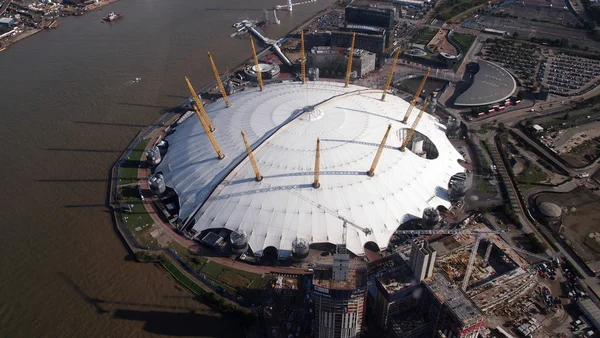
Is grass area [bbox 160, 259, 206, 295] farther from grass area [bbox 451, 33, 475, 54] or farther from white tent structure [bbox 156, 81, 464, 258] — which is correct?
grass area [bbox 451, 33, 475, 54]

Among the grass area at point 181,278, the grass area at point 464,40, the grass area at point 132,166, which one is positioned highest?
the grass area at point 464,40

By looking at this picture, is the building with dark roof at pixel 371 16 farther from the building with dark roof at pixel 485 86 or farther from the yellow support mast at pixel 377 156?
the yellow support mast at pixel 377 156

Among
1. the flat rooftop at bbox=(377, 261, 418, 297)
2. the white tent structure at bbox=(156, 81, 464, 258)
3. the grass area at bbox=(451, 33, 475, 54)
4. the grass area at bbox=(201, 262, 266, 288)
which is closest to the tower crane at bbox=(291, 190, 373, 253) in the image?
the white tent structure at bbox=(156, 81, 464, 258)

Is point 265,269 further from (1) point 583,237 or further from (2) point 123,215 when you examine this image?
(1) point 583,237

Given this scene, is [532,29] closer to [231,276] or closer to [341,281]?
[341,281]

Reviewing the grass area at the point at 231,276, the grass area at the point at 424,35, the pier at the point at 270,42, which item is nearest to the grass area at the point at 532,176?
the grass area at the point at 231,276

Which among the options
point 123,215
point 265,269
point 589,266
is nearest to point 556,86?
point 589,266
